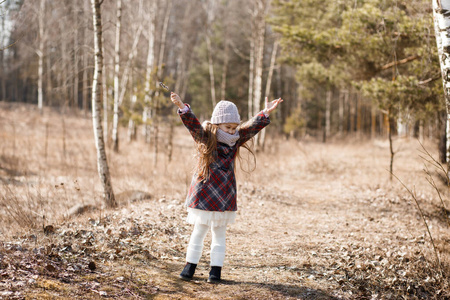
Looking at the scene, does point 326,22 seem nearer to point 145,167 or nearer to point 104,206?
point 145,167

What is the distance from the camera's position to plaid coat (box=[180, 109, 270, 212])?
3.48m

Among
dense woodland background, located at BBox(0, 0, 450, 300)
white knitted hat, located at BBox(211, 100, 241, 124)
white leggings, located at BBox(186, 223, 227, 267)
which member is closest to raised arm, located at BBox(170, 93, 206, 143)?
white knitted hat, located at BBox(211, 100, 241, 124)

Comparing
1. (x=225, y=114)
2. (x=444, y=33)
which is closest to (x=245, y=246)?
(x=225, y=114)

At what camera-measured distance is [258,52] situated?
16906 millimetres

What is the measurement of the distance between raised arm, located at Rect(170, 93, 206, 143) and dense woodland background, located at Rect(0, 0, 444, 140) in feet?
6.48

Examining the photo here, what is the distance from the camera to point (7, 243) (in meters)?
3.93

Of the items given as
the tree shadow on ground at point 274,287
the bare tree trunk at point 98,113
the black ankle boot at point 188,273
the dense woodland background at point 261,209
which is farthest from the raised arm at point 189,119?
the bare tree trunk at point 98,113

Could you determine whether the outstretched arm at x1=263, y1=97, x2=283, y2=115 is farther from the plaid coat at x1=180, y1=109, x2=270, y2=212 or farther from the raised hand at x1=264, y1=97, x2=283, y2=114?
the plaid coat at x1=180, y1=109, x2=270, y2=212

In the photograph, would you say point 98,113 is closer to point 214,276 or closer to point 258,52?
point 214,276

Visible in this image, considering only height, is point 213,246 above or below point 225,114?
below

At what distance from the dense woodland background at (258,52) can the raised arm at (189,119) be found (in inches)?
77.8

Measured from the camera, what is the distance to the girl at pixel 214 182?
138 inches

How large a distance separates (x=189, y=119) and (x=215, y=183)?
649mm

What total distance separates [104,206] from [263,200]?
3277mm
